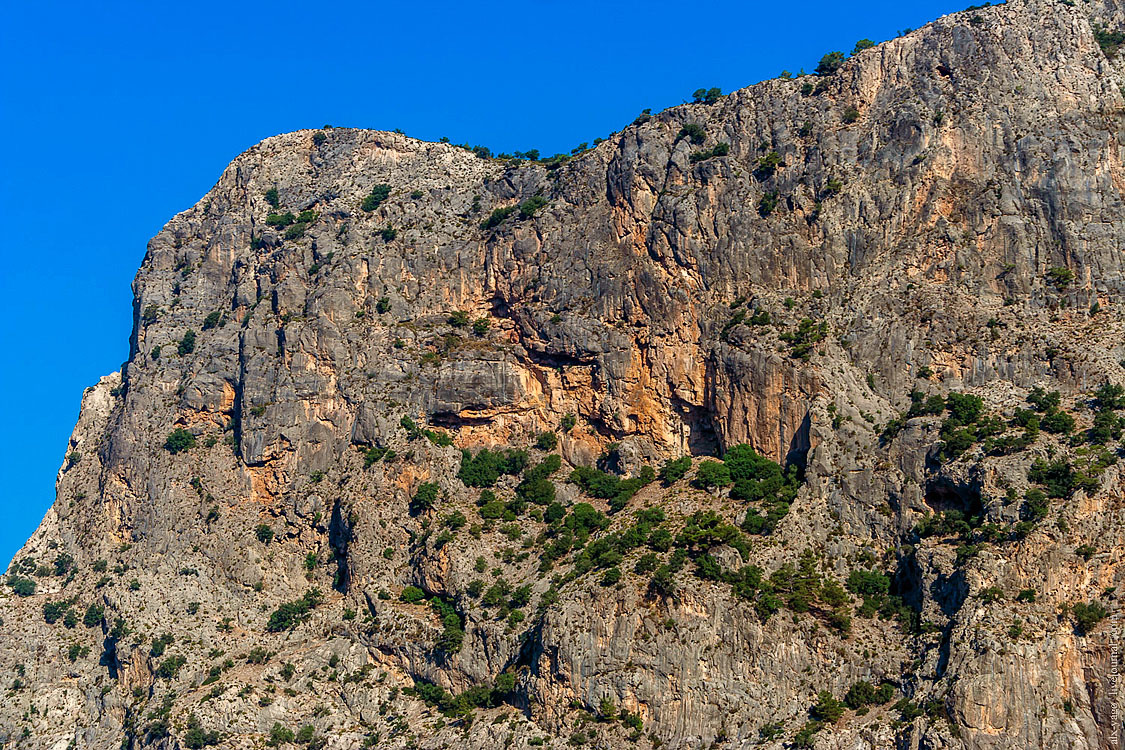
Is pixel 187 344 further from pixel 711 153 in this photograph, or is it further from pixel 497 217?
pixel 711 153

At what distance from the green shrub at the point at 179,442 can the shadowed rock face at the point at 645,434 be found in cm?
94

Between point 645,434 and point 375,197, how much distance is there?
3889cm

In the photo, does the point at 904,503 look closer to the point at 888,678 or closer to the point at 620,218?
the point at 888,678

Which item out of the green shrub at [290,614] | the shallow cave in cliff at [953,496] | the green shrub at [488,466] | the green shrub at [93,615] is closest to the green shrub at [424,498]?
the green shrub at [488,466]

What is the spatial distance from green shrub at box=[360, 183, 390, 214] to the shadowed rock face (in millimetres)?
1174

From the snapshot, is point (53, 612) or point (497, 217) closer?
point (53, 612)

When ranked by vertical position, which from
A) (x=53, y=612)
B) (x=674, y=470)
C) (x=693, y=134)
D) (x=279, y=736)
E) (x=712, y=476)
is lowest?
(x=279, y=736)

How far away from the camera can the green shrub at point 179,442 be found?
505 feet

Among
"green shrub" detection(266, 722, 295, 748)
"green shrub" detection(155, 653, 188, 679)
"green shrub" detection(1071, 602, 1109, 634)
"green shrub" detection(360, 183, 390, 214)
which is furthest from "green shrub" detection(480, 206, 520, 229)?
"green shrub" detection(1071, 602, 1109, 634)

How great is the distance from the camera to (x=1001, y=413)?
433 ft

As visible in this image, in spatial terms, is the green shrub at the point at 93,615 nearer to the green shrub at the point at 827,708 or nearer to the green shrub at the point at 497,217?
the green shrub at the point at 497,217

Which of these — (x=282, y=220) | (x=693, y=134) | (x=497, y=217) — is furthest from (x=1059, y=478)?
(x=282, y=220)

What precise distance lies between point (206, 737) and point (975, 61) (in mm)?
84765

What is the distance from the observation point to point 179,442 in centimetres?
15400
